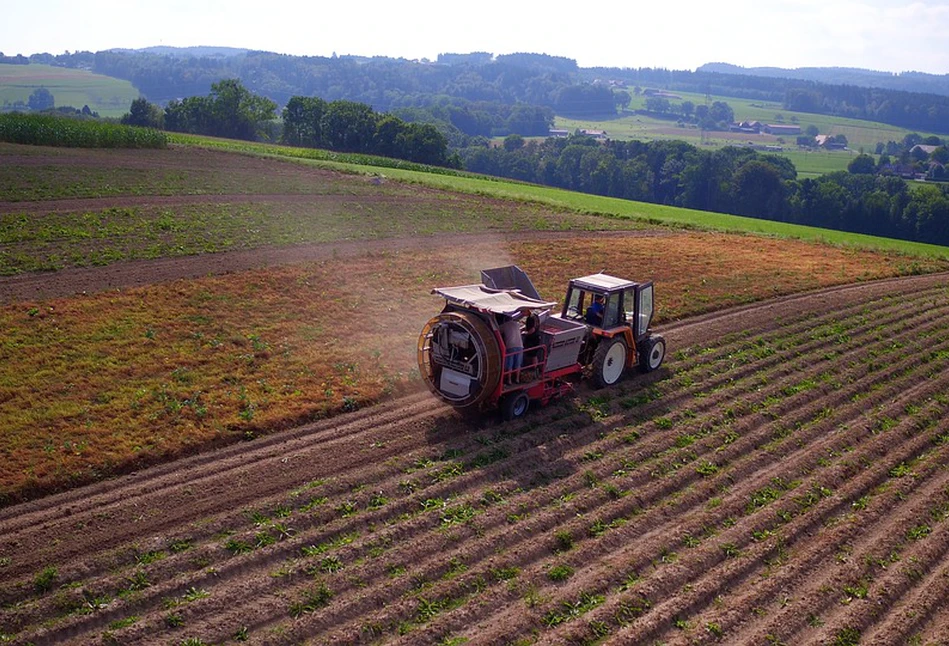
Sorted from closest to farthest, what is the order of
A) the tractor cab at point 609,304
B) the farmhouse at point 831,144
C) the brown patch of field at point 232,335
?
the brown patch of field at point 232,335, the tractor cab at point 609,304, the farmhouse at point 831,144

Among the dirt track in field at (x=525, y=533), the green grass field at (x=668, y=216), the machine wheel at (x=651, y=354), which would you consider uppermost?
the green grass field at (x=668, y=216)

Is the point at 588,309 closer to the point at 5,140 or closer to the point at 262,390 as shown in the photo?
the point at 262,390

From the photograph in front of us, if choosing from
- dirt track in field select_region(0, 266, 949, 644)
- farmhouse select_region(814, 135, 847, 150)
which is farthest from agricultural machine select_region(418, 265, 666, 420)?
farmhouse select_region(814, 135, 847, 150)

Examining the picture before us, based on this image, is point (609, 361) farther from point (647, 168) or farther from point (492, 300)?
point (647, 168)

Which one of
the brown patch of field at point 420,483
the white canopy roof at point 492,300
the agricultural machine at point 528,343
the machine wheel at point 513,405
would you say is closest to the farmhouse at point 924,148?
the brown patch of field at point 420,483

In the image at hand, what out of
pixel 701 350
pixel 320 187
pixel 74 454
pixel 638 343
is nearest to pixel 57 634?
pixel 74 454

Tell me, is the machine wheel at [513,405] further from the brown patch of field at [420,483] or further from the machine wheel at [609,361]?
the machine wheel at [609,361]
